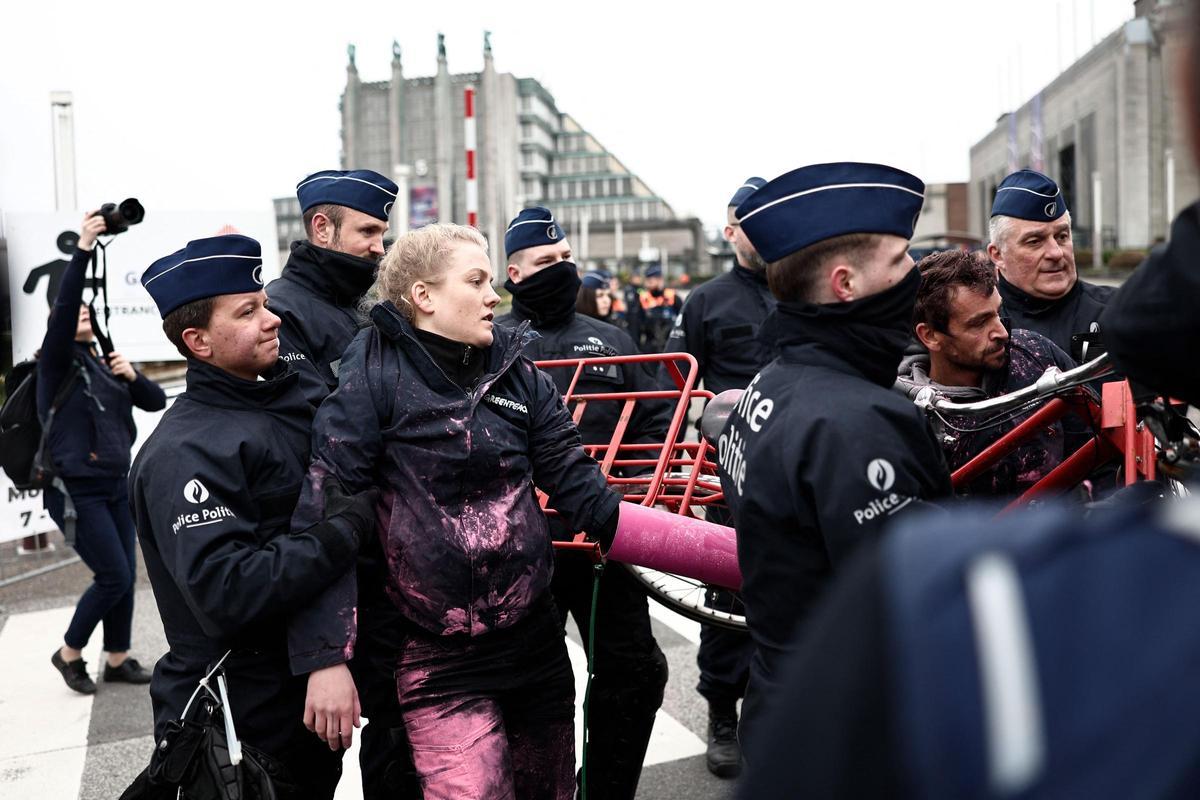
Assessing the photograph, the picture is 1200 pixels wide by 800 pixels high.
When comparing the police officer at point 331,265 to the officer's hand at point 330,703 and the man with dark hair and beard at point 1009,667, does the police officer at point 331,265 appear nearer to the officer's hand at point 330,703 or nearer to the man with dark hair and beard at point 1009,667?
the officer's hand at point 330,703

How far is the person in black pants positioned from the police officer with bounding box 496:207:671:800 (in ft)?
7.65

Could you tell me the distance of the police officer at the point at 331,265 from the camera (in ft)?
11.5

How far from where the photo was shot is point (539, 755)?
2975mm

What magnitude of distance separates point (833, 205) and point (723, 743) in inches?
118

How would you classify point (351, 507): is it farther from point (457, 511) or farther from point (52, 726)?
point (52, 726)

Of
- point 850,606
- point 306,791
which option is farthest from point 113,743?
point 850,606

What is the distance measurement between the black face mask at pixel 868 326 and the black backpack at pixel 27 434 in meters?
4.98

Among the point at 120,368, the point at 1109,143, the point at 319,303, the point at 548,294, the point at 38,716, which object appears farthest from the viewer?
the point at 1109,143

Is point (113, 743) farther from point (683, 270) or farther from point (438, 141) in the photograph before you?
point (438, 141)

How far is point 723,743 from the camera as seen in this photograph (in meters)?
4.48

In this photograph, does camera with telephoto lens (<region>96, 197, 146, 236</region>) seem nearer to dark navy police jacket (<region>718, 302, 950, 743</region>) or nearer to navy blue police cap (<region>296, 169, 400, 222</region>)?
navy blue police cap (<region>296, 169, 400, 222</region>)

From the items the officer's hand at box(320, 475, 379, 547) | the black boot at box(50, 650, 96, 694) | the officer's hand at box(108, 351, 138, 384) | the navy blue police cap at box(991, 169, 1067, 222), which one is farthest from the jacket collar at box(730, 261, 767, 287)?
the black boot at box(50, 650, 96, 694)

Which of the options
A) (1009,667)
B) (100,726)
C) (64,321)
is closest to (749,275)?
(64,321)

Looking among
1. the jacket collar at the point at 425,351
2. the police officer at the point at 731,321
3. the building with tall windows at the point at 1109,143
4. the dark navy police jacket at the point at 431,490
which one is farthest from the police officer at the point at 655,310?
the building with tall windows at the point at 1109,143
